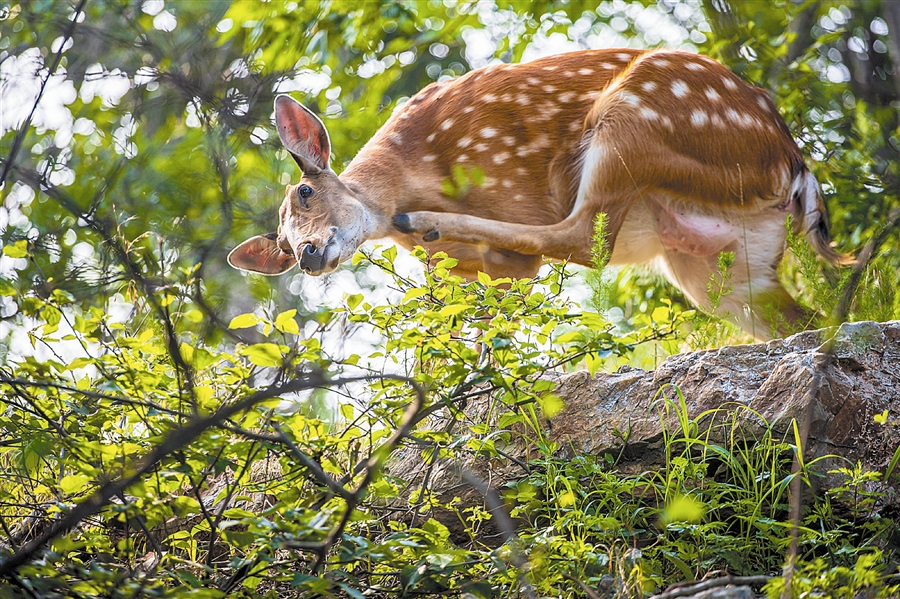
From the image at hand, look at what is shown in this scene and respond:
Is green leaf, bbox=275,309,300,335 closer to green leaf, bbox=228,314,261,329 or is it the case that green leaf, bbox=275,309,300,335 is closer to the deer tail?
green leaf, bbox=228,314,261,329

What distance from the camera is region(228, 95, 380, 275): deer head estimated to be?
430cm

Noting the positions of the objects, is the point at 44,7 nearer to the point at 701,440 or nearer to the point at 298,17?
the point at 298,17

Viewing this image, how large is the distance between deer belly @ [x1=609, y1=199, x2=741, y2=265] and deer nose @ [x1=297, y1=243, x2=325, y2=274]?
158 centimetres

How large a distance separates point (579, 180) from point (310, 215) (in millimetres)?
1376

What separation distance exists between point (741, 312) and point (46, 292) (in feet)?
11.3

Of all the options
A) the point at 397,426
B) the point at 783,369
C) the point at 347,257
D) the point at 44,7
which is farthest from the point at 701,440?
the point at 44,7

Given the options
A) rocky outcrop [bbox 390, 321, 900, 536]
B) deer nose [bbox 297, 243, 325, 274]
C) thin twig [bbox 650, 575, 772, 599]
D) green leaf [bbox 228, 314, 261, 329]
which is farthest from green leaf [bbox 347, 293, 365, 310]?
deer nose [bbox 297, 243, 325, 274]

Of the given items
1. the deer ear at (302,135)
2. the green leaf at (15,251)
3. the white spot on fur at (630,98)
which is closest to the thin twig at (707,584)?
the green leaf at (15,251)

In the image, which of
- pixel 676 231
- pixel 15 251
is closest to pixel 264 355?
pixel 15 251

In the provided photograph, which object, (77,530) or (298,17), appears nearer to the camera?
(77,530)

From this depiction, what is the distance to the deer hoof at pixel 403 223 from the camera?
4.43 m

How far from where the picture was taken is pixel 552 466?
10.2 ft

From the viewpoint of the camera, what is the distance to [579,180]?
452 cm

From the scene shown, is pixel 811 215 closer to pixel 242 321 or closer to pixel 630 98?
pixel 630 98
